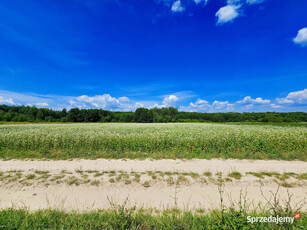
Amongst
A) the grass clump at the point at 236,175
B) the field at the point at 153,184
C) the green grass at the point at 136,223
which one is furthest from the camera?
the grass clump at the point at 236,175

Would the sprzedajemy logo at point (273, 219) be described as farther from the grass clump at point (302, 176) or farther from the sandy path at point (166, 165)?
the grass clump at point (302, 176)

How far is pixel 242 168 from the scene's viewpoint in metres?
7.57

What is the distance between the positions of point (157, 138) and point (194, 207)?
7907 mm

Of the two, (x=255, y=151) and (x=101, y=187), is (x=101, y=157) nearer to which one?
(x=101, y=187)

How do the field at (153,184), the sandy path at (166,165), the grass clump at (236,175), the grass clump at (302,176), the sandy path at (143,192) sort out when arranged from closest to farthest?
the field at (153,184) < the sandy path at (143,192) < the grass clump at (302,176) < the grass clump at (236,175) < the sandy path at (166,165)

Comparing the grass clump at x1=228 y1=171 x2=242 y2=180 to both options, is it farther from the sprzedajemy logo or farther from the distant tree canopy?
the distant tree canopy

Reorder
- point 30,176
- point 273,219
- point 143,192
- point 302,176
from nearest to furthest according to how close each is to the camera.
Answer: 1. point 273,219
2. point 143,192
3. point 302,176
4. point 30,176

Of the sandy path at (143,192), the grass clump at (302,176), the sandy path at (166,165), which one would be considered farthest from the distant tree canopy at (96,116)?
the sandy path at (143,192)

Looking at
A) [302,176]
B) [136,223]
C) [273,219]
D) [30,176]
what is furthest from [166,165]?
[30,176]

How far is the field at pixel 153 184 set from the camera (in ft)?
10.0

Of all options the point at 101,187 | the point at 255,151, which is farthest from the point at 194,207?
the point at 255,151

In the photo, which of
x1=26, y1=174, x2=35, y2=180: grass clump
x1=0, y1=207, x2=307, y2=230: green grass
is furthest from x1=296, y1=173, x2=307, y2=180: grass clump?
x1=26, y1=174, x2=35, y2=180: grass clump

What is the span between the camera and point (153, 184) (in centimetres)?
587

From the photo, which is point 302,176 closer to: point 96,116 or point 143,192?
point 143,192
